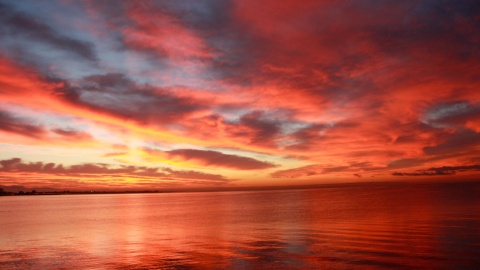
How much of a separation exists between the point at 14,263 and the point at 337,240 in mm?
29959

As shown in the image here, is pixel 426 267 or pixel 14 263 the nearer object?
pixel 426 267

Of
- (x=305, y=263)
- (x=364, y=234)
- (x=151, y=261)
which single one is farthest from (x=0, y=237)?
(x=364, y=234)

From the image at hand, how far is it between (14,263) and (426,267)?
3233cm

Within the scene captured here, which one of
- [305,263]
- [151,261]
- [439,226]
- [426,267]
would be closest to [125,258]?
[151,261]

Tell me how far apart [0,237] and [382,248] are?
48596 mm

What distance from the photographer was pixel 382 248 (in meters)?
32.1

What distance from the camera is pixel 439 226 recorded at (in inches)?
1804

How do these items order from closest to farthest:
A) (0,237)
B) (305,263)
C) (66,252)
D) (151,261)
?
(305,263) < (151,261) < (66,252) < (0,237)

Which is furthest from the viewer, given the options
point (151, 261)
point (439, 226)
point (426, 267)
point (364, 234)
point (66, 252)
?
point (439, 226)

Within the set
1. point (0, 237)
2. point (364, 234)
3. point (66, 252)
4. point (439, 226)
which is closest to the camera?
point (66, 252)

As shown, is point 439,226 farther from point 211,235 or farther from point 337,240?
point 211,235

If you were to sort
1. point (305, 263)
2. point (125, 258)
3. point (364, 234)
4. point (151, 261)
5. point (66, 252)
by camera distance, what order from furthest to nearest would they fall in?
1. point (364, 234)
2. point (66, 252)
3. point (125, 258)
4. point (151, 261)
5. point (305, 263)

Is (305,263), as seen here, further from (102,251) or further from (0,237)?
(0,237)

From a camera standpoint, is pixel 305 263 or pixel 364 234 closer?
pixel 305 263
